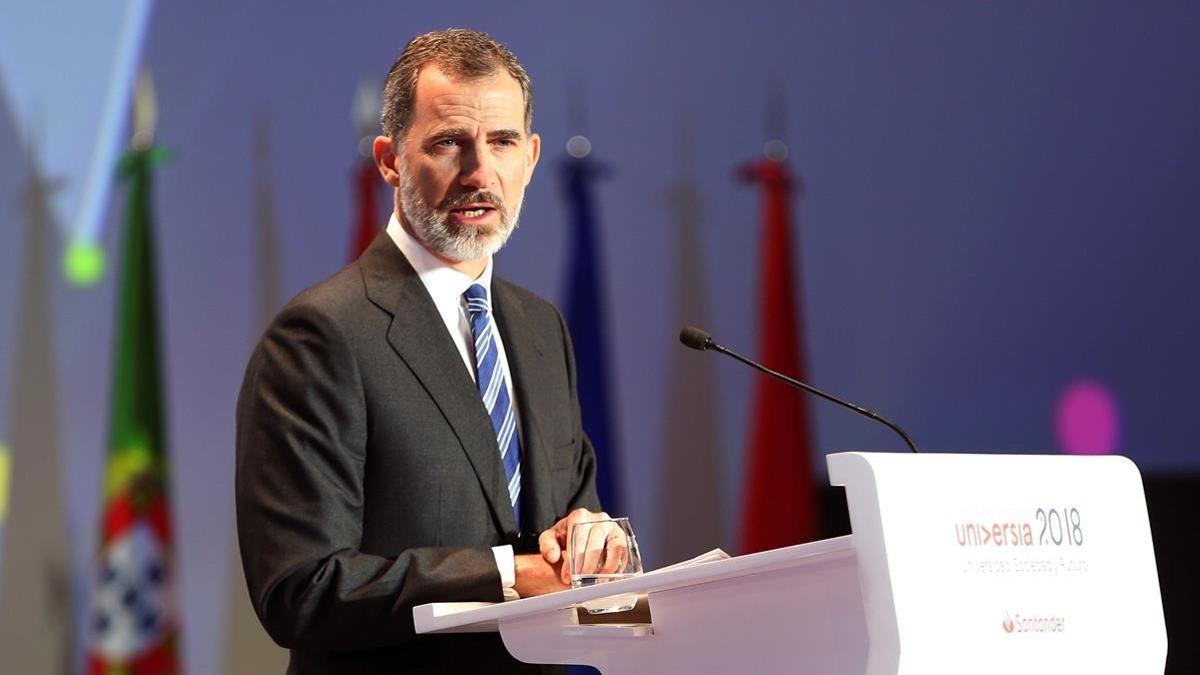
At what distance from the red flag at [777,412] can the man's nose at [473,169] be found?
8.82 ft

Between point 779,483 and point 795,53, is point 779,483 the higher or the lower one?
the lower one

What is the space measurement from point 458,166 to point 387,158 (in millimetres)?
167

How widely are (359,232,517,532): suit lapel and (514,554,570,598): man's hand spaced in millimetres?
191

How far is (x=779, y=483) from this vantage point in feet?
16.1

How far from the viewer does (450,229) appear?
239cm

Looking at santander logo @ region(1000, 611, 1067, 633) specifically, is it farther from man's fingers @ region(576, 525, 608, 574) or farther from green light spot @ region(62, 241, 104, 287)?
green light spot @ region(62, 241, 104, 287)

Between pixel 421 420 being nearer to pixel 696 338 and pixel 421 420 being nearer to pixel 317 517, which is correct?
pixel 317 517

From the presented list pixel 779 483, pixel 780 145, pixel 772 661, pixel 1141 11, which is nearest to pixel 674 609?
pixel 772 661

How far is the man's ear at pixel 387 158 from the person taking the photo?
250 cm

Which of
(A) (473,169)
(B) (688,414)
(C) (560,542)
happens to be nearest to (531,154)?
(A) (473,169)

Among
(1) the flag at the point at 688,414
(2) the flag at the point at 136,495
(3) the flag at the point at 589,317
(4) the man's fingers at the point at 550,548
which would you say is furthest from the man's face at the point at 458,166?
(1) the flag at the point at 688,414

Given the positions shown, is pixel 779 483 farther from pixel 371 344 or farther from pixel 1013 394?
pixel 371 344

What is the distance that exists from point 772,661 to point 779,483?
3325mm

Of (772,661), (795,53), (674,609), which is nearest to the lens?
(772,661)
